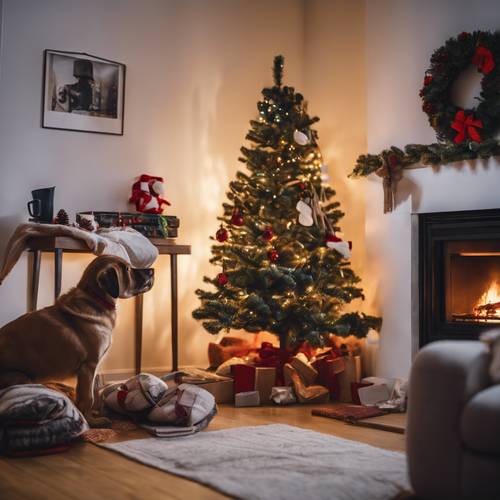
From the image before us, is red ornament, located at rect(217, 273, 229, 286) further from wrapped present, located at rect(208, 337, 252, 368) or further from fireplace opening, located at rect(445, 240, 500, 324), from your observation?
fireplace opening, located at rect(445, 240, 500, 324)

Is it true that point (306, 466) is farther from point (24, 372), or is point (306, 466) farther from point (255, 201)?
point (255, 201)

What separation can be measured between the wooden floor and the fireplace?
3.52 feet

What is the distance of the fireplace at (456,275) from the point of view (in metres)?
4.30

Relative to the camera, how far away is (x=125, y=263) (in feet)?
11.8

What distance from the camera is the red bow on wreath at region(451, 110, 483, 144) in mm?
4125

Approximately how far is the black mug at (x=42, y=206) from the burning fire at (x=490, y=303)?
2.48 meters

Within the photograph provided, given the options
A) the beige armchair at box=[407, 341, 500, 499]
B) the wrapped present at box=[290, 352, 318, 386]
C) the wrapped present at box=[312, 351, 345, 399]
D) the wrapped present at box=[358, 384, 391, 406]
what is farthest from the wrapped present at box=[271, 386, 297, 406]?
the beige armchair at box=[407, 341, 500, 499]

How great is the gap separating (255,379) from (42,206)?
1.56 metres

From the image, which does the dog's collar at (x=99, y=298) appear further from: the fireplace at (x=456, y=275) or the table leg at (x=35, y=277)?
the fireplace at (x=456, y=275)

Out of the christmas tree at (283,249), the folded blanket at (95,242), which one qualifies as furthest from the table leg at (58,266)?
the christmas tree at (283,249)

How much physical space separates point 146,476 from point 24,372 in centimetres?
95

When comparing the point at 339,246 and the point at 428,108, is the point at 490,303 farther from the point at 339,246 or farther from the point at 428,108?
the point at 428,108

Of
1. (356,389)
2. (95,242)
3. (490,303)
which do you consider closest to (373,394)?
(356,389)

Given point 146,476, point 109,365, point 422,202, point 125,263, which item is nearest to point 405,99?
point 422,202
